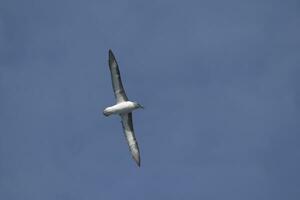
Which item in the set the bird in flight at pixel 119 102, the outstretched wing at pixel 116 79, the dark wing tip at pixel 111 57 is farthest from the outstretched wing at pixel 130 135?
the dark wing tip at pixel 111 57

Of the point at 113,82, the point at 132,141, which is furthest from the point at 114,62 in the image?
the point at 132,141

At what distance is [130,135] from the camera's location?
356 feet

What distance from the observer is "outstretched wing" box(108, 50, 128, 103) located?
104 meters

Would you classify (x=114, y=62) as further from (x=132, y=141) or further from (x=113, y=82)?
(x=132, y=141)

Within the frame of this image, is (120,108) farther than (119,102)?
No

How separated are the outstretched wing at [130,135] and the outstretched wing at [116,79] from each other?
3.16 m

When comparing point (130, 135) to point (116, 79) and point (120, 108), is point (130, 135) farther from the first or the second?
point (116, 79)

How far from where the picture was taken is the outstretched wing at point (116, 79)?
10425cm

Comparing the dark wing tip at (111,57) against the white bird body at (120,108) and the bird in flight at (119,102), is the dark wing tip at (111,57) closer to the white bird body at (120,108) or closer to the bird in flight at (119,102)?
the bird in flight at (119,102)

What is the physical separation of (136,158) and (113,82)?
32.1 ft

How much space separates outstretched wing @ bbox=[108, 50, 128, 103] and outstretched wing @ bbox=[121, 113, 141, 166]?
124 inches

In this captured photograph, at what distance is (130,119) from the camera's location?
10819 centimetres

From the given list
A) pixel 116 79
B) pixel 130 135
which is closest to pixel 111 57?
pixel 116 79

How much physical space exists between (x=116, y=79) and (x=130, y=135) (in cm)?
776
